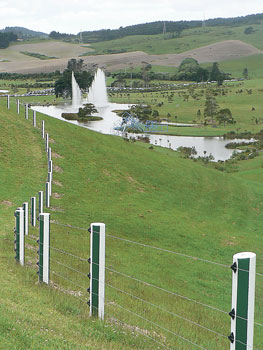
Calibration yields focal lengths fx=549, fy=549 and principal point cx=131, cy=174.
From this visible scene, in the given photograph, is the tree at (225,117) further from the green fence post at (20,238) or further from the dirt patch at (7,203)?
the green fence post at (20,238)

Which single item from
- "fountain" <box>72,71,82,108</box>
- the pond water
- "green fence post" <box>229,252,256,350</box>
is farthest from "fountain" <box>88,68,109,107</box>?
"green fence post" <box>229,252,256,350</box>

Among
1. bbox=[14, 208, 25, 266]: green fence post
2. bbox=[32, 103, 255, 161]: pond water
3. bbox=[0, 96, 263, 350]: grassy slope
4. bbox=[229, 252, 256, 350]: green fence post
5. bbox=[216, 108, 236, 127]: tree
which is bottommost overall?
bbox=[32, 103, 255, 161]: pond water

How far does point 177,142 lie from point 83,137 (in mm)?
49295

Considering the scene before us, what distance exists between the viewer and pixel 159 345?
31.8 feet

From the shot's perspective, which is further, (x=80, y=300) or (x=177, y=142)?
(x=177, y=142)

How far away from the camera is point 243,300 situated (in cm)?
798

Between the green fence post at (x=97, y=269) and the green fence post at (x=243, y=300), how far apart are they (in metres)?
3.08

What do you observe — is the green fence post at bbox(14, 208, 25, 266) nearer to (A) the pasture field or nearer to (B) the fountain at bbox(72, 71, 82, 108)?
(A) the pasture field

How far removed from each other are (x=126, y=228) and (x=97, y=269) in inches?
602

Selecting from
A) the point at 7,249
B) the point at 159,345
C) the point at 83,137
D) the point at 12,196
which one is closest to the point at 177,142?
the point at 83,137

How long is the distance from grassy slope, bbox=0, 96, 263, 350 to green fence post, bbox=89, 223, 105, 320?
32 cm

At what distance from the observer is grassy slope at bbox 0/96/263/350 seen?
995 cm

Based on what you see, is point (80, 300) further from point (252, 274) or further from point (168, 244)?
point (168, 244)

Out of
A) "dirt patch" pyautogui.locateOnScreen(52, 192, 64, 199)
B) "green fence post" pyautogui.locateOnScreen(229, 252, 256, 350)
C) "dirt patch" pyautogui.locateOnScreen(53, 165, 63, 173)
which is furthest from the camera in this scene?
"dirt patch" pyautogui.locateOnScreen(53, 165, 63, 173)
